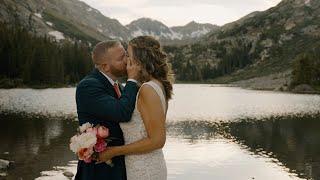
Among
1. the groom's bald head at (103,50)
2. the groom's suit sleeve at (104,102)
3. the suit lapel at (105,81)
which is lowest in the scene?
the groom's suit sleeve at (104,102)

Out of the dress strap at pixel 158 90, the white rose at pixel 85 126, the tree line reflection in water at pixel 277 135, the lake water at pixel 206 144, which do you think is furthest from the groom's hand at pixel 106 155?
the tree line reflection in water at pixel 277 135

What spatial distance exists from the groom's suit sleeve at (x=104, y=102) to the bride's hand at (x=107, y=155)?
1.39ft

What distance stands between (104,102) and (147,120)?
642 mm

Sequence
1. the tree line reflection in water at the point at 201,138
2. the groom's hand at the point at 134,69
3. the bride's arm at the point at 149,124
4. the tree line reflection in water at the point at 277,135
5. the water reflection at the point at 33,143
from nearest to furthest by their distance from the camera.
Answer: the bride's arm at the point at 149,124 < the groom's hand at the point at 134,69 < the water reflection at the point at 33,143 < the tree line reflection in water at the point at 201,138 < the tree line reflection in water at the point at 277,135

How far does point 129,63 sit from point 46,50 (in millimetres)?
174843

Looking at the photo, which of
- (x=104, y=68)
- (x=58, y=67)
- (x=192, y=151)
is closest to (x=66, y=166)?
→ (x=192, y=151)

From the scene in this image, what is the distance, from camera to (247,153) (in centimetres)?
4338

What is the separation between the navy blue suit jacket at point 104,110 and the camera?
725 cm

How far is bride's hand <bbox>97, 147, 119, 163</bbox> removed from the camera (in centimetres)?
738

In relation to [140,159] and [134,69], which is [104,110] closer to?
[134,69]

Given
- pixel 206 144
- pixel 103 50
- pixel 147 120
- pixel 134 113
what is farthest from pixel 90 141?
pixel 206 144

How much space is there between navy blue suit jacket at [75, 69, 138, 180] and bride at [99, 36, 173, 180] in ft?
0.42

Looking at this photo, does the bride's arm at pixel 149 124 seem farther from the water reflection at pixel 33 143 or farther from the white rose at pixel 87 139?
the water reflection at pixel 33 143

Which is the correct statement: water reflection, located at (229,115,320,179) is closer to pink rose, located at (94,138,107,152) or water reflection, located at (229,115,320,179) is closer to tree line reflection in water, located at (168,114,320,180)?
tree line reflection in water, located at (168,114,320,180)
